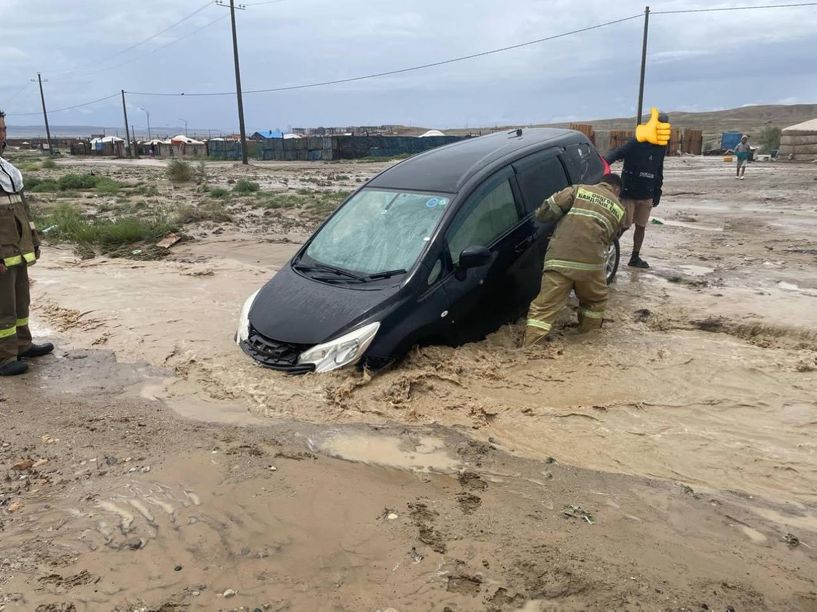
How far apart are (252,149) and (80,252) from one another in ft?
137

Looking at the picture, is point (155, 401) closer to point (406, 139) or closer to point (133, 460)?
point (133, 460)

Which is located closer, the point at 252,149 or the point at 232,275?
the point at 232,275

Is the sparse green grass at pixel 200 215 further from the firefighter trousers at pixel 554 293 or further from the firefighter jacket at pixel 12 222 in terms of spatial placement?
the firefighter trousers at pixel 554 293

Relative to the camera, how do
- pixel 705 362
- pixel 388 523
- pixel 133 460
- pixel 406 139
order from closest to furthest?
pixel 388 523 → pixel 133 460 → pixel 705 362 → pixel 406 139

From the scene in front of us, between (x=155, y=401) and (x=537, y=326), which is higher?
(x=537, y=326)

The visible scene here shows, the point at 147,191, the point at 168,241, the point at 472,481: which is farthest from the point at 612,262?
the point at 147,191

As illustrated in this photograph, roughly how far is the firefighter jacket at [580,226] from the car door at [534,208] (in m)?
0.24

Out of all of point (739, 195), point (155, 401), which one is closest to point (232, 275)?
point (155, 401)

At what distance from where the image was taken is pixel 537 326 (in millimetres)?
5133

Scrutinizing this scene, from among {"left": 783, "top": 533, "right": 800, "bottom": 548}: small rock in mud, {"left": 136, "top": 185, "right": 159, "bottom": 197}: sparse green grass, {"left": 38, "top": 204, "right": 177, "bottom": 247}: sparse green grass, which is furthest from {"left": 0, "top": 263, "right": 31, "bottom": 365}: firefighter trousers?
{"left": 136, "top": 185, "right": 159, "bottom": 197}: sparse green grass

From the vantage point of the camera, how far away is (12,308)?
508 centimetres

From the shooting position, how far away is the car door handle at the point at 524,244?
530 centimetres

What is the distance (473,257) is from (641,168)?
4.33 meters

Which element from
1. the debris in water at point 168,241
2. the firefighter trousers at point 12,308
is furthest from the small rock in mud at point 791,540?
the debris in water at point 168,241
